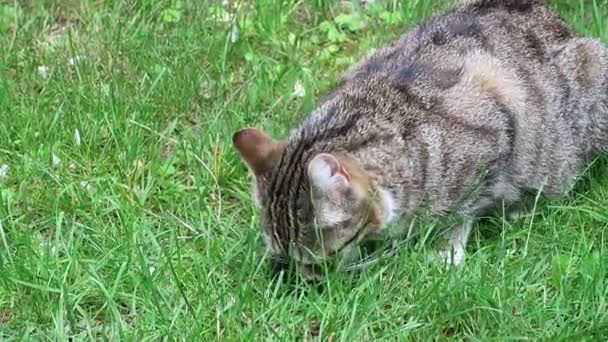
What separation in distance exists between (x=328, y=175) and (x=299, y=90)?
5.32 ft

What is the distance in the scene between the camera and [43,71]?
513cm

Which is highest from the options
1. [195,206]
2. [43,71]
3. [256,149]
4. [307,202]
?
[256,149]

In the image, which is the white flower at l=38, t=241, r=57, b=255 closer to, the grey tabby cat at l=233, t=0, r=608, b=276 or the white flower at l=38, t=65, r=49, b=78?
the grey tabby cat at l=233, t=0, r=608, b=276

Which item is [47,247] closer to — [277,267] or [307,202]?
[277,267]

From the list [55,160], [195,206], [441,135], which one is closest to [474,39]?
[441,135]

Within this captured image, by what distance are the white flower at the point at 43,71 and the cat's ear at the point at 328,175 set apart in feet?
6.63

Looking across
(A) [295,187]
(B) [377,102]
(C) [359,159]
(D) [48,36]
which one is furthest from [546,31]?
(D) [48,36]

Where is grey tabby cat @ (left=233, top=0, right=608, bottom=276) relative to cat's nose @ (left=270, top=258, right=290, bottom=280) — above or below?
above

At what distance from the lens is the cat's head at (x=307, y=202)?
11.7ft

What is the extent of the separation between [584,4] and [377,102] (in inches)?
73.0

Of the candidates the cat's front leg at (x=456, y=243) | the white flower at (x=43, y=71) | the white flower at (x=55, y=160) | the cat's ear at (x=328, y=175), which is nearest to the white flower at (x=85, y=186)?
the white flower at (x=55, y=160)

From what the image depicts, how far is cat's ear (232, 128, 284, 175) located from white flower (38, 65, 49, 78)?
171 cm

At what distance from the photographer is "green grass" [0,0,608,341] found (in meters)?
3.66

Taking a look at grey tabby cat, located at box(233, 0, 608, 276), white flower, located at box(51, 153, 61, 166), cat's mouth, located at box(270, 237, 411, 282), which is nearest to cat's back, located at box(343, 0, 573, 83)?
grey tabby cat, located at box(233, 0, 608, 276)
